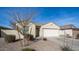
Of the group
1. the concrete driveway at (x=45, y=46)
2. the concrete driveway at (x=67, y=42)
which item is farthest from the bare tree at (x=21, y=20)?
the concrete driveway at (x=67, y=42)

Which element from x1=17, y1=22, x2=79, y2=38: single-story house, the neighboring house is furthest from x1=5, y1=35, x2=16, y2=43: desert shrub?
x1=17, y1=22, x2=79, y2=38: single-story house

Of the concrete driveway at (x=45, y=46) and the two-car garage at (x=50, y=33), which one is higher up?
the two-car garage at (x=50, y=33)

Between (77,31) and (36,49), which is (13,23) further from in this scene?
(77,31)

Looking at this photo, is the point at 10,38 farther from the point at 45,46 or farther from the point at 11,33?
the point at 45,46

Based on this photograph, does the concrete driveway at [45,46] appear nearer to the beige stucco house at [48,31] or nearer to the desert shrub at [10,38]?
the beige stucco house at [48,31]

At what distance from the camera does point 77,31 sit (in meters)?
2.16

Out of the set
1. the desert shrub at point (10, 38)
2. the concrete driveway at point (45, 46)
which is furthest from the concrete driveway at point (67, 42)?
the desert shrub at point (10, 38)

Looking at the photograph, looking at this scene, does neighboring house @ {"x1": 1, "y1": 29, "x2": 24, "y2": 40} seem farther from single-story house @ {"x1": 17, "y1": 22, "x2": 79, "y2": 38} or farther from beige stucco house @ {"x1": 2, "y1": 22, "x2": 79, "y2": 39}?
single-story house @ {"x1": 17, "y1": 22, "x2": 79, "y2": 38}

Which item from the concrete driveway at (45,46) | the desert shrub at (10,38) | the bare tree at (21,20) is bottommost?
the concrete driveway at (45,46)

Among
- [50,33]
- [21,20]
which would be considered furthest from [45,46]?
Result: [21,20]

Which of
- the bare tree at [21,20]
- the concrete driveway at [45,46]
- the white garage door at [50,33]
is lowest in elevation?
the concrete driveway at [45,46]

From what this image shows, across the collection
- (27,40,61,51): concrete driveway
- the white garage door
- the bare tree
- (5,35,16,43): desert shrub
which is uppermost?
the bare tree

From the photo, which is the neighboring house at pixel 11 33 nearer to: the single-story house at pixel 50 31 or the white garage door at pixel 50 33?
the single-story house at pixel 50 31
